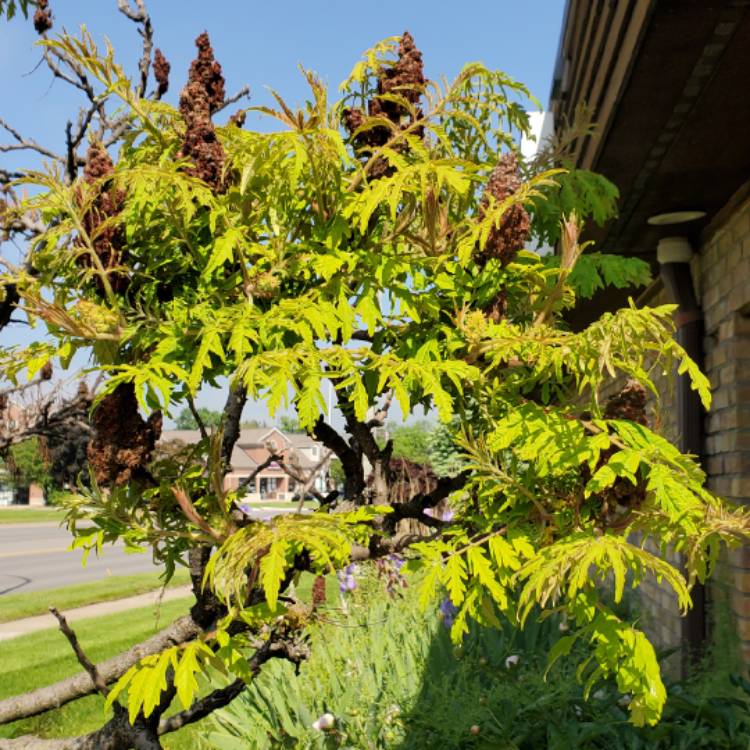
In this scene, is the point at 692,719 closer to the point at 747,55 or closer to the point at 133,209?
the point at 747,55

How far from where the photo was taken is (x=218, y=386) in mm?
2287

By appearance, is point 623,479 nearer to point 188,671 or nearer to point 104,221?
point 188,671

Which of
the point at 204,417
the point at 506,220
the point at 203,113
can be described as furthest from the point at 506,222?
the point at 204,417

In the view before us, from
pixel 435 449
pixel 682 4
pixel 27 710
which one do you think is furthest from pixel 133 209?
pixel 435 449

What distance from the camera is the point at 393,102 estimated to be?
229cm

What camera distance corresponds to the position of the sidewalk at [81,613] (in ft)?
42.7

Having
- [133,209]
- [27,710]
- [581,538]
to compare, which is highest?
[133,209]

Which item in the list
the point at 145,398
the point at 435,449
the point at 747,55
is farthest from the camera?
the point at 435,449

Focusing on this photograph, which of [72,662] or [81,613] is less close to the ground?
[72,662]

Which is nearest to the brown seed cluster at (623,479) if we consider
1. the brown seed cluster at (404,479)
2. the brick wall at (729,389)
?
the brick wall at (729,389)

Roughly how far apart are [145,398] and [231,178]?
2.37ft

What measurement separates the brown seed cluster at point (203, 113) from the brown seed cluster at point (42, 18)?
3.09 meters

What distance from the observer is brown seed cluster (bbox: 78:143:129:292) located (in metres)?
2.21

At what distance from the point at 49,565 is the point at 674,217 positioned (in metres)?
23.5
